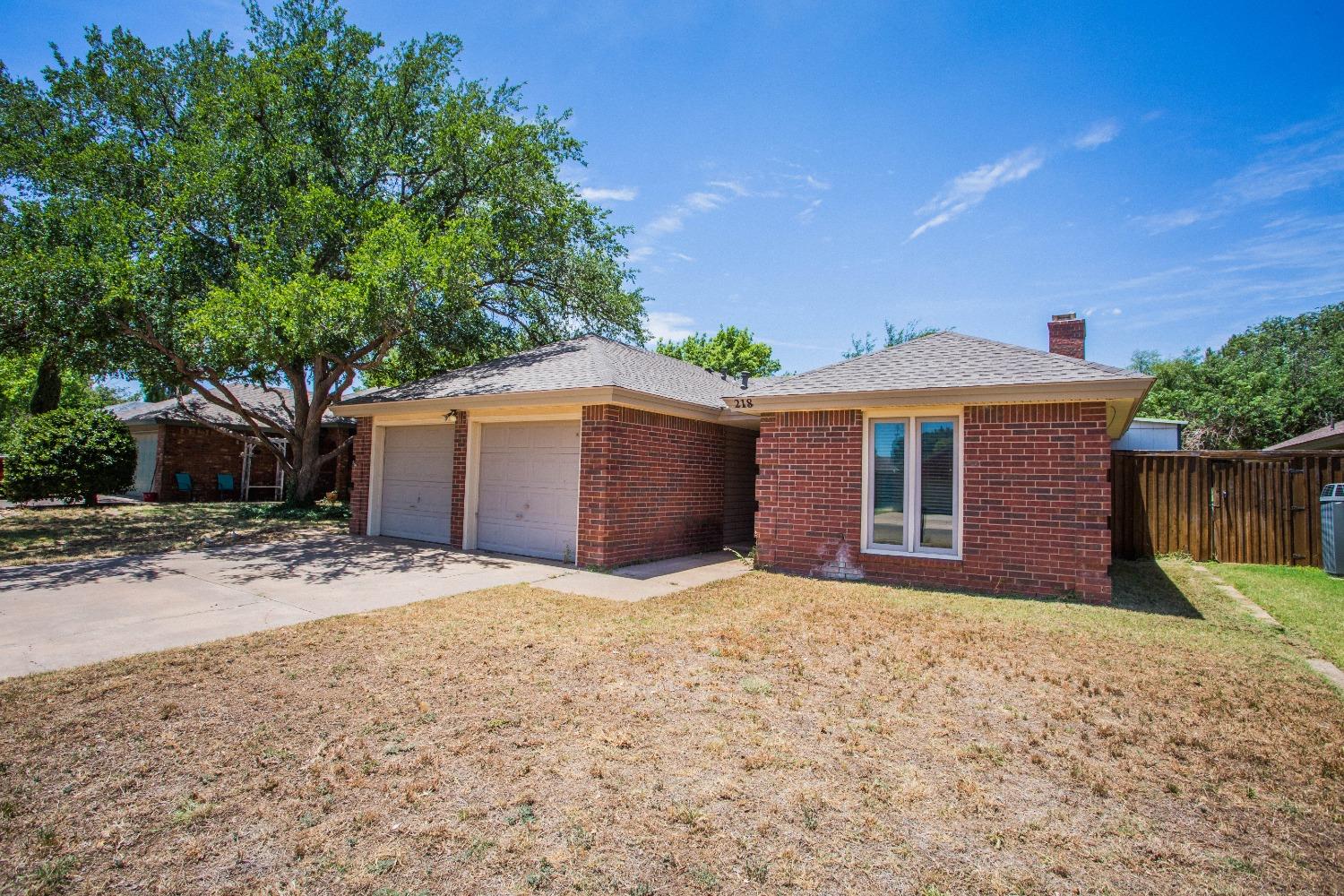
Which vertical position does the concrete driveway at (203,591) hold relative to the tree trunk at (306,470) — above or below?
below

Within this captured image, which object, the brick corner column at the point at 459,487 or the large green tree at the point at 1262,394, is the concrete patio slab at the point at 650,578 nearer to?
the brick corner column at the point at 459,487

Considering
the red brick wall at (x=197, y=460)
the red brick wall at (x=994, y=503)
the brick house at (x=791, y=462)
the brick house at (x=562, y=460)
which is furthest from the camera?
the red brick wall at (x=197, y=460)

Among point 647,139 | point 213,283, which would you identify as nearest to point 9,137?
point 213,283

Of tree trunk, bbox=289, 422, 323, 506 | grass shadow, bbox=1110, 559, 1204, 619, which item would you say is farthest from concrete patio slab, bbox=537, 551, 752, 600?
tree trunk, bbox=289, 422, 323, 506

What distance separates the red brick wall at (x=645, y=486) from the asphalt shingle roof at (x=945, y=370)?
1689mm

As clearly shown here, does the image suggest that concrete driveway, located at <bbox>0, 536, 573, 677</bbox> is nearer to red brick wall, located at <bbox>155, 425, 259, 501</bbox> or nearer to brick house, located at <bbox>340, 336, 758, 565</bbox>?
brick house, located at <bbox>340, 336, 758, 565</bbox>

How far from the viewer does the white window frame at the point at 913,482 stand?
7.80 metres

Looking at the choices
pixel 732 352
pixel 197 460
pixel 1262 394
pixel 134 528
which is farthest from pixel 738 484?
pixel 1262 394

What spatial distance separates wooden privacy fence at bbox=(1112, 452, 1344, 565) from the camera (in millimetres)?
9836

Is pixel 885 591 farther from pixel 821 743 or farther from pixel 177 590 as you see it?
pixel 177 590

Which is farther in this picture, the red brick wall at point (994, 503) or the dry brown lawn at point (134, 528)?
the dry brown lawn at point (134, 528)

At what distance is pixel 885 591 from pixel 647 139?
945 centimetres

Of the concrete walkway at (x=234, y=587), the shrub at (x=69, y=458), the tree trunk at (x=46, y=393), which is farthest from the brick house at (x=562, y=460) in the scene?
the tree trunk at (x=46, y=393)

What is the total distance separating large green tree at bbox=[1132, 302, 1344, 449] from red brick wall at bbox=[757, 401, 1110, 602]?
21372mm
